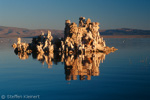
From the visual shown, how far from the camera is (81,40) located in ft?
201

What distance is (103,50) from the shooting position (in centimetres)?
5962

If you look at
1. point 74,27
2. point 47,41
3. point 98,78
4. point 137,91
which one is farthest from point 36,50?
point 137,91

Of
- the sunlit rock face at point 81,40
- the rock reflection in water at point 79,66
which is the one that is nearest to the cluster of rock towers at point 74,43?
the sunlit rock face at point 81,40

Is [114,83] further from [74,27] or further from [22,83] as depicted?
[74,27]

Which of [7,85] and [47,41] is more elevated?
[47,41]

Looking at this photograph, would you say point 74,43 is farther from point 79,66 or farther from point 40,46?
point 79,66

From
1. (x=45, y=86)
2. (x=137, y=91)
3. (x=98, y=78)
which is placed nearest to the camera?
(x=137, y=91)

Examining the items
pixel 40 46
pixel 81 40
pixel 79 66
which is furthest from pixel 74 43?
pixel 79 66

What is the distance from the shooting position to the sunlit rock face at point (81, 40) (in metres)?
57.4

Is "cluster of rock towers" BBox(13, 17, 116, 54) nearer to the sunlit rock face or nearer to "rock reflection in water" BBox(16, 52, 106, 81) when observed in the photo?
the sunlit rock face

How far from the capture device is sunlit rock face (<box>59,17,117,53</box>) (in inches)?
2260

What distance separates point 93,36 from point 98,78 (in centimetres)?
3915

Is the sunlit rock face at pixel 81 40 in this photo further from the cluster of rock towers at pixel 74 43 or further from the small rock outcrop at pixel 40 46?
the small rock outcrop at pixel 40 46

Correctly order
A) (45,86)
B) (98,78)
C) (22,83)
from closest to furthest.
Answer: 1. (45,86)
2. (22,83)
3. (98,78)
